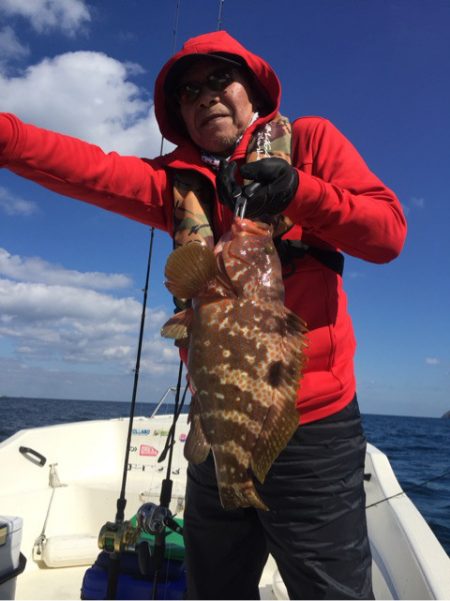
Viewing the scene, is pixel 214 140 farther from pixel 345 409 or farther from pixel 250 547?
pixel 250 547

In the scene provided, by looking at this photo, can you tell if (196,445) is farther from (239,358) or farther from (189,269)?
(189,269)

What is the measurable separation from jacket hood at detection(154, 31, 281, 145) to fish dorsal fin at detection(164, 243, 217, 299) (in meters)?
1.21

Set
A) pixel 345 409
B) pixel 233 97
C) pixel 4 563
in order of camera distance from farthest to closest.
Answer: pixel 4 563
pixel 233 97
pixel 345 409

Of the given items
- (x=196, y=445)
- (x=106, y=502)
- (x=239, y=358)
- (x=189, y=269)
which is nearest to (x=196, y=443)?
(x=196, y=445)

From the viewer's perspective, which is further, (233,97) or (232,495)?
(233,97)

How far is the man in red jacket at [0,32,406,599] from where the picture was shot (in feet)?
6.88

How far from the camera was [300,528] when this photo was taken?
7.11 feet

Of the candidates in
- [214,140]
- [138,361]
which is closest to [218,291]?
[214,140]

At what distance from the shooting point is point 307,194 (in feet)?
6.51

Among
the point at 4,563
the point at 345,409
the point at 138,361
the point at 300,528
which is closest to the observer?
the point at 300,528

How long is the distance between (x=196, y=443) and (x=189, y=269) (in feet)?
2.61

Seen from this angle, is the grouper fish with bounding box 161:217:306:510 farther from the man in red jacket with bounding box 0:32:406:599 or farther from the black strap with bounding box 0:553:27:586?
the black strap with bounding box 0:553:27:586

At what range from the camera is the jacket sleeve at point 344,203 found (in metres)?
2.01

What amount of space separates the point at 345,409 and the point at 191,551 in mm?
1187
